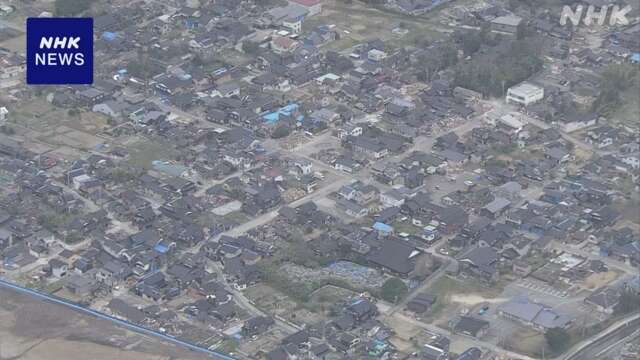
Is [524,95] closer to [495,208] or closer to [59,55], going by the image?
[495,208]

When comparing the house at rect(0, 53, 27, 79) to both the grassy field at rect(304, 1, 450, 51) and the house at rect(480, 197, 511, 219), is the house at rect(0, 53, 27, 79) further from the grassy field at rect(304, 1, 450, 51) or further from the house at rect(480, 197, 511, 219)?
the house at rect(480, 197, 511, 219)

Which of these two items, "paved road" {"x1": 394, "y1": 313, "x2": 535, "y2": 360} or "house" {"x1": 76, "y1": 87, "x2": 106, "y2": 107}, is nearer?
"paved road" {"x1": 394, "y1": 313, "x2": 535, "y2": 360}

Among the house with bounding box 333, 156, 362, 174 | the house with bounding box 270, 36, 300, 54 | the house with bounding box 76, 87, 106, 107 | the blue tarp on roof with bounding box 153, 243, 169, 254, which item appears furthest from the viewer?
the house with bounding box 270, 36, 300, 54

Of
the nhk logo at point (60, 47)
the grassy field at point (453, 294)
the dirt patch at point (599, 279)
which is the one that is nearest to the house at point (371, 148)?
the grassy field at point (453, 294)

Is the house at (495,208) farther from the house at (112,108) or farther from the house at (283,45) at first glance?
the house at (283,45)

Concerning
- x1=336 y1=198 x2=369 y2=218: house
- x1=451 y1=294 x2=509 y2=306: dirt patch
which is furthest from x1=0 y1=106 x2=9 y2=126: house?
x1=451 y1=294 x2=509 y2=306: dirt patch

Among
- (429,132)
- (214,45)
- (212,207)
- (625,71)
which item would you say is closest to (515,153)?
(429,132)

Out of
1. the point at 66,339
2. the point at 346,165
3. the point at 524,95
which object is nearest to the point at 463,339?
the point at 346,165
